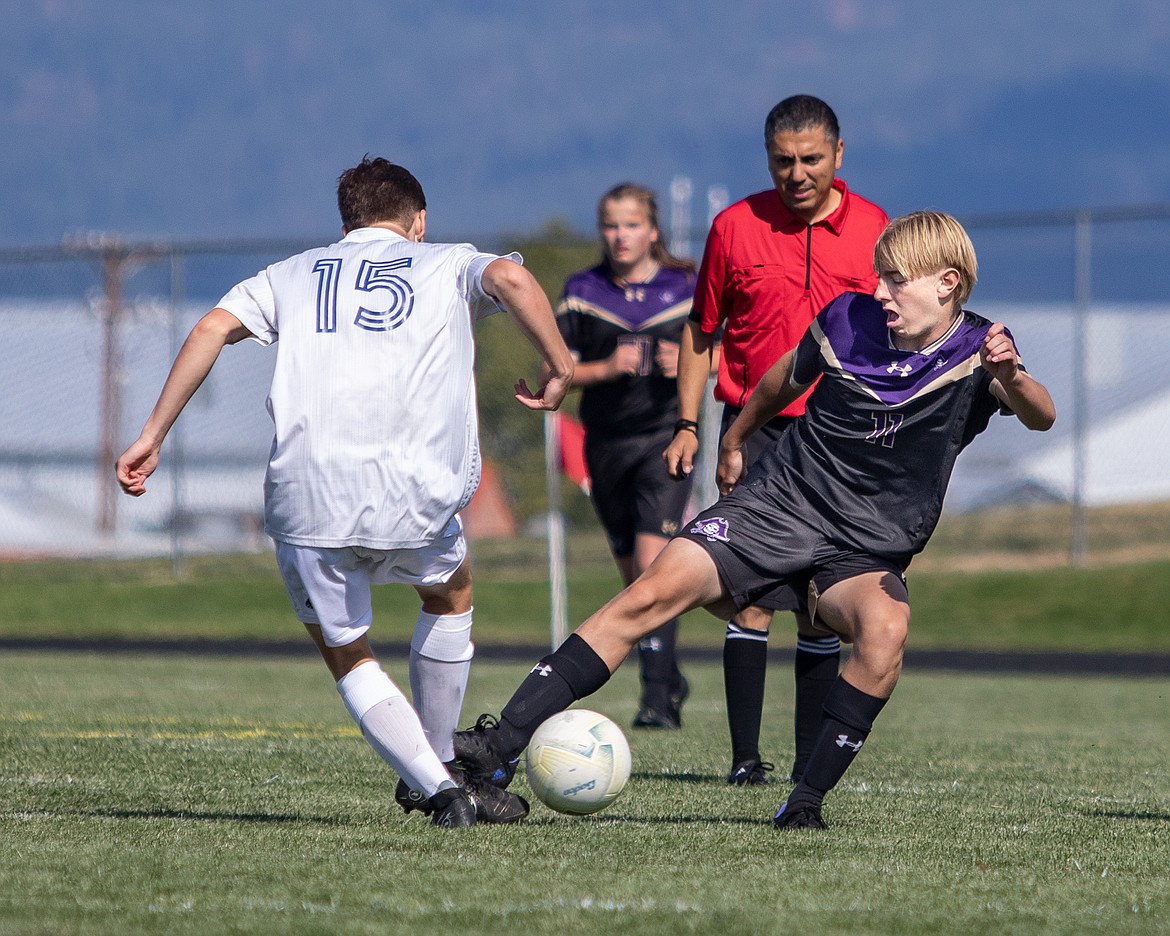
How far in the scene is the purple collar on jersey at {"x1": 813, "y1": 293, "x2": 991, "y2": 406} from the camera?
436 centimetres

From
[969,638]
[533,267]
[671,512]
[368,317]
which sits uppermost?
[533,267]

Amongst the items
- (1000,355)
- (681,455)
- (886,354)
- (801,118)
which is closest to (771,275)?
(801,118)

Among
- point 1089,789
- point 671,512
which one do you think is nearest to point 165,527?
point 671,512

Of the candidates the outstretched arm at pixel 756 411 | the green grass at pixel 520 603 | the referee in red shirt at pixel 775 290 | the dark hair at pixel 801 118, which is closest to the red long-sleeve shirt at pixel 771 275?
the referee in red shirt at pixel 775 290

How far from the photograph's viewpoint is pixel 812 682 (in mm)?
5645

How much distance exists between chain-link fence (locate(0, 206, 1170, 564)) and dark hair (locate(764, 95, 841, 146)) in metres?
10.0

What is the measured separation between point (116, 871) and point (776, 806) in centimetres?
206

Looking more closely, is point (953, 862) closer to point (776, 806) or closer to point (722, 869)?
point (722, 869)

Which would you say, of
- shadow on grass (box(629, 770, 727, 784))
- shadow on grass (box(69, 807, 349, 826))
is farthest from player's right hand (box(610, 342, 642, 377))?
shadow on grass (box(69, 807, 349, 826))

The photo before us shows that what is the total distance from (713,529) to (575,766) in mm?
735

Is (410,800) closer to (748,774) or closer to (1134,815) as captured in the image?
(748,774)

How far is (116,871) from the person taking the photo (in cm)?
356

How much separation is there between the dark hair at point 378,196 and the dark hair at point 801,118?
1.65 metres

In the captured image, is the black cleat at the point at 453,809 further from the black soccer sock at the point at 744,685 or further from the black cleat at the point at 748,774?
the black soccer sock at the point at 744,685
